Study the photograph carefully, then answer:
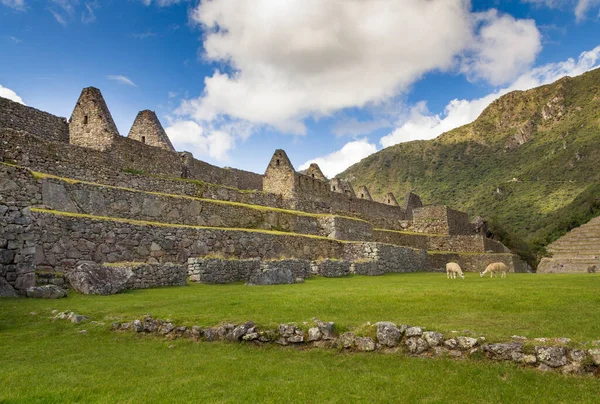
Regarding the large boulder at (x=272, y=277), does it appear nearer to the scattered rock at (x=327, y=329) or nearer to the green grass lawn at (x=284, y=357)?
the green grass lawn at (x=284, y=357)

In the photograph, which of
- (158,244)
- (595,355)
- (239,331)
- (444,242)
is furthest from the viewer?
(444,242)

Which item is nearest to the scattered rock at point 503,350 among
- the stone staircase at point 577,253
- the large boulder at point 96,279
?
the large boulder at point 96,279

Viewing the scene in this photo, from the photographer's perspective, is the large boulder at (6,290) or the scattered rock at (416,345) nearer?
the scattered rock at (416,345)

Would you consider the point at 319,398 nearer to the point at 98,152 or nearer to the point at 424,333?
the point at 424,333

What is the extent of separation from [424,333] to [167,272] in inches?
374

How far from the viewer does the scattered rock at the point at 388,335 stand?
6.31m

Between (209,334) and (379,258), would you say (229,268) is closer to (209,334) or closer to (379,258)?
(209,334)

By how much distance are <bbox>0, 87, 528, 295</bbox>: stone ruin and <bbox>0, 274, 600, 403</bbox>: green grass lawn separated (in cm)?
322

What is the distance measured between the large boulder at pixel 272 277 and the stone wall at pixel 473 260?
1541 centimetres

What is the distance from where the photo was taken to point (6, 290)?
10.1m

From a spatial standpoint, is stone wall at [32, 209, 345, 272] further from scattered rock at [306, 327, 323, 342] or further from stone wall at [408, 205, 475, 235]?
stone wall at [408, 205, 475, 235]

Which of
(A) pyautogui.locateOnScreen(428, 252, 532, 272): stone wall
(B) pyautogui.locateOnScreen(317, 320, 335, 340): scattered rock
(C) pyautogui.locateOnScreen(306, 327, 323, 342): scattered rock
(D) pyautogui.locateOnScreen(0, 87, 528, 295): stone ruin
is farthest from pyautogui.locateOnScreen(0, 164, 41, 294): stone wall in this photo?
(A) pyautogui.locateOnScreen(428, 252, 532, 272): stone wall

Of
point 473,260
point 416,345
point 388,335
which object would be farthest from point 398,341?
point 473,260

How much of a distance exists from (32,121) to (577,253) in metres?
35.0
